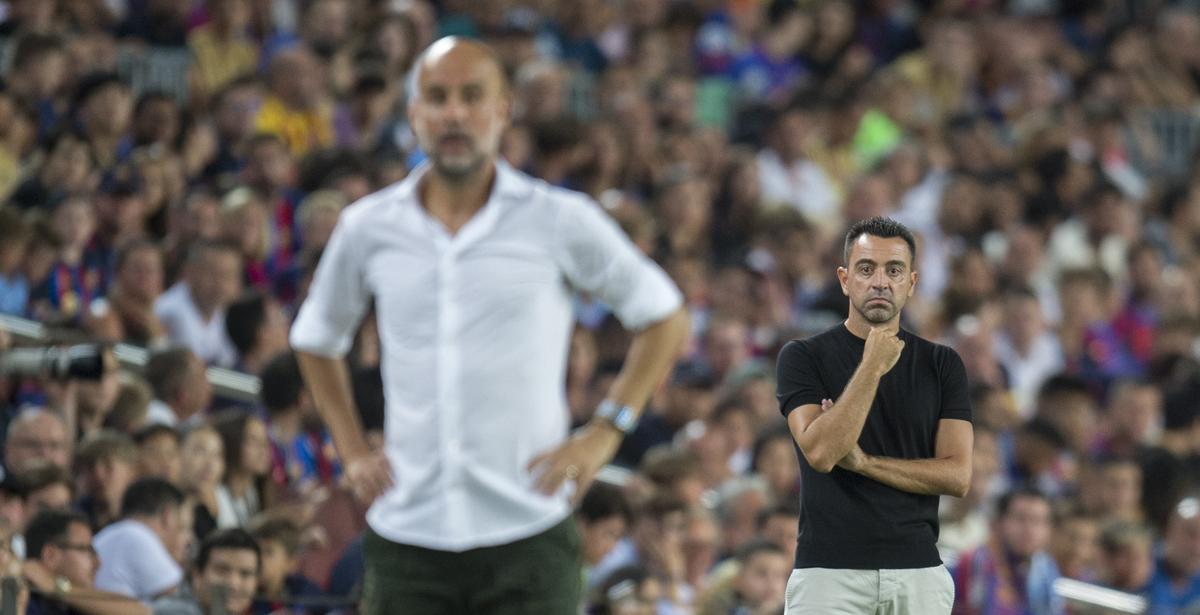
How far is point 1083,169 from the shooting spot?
47.4 ft

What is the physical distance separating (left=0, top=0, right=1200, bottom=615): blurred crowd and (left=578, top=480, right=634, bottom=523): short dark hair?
0.06 ft

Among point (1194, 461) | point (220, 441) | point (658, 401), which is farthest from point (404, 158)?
point (1194, 461)

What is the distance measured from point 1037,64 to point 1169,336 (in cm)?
380

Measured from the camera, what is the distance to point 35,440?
24.7 ft

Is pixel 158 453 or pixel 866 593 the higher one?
pixel 866 593

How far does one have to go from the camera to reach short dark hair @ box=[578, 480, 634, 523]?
859cm

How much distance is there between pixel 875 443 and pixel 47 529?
2945 millimetres

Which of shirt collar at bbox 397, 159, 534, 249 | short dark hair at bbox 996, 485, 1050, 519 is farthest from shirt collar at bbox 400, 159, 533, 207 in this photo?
short dark hair at bbox 996, 485, 1050, 519

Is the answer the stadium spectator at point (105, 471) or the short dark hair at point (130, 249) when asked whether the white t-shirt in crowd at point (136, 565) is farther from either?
the short dark hair at point (130, 249)

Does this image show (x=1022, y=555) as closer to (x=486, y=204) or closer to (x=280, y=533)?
(x=280, y=533)

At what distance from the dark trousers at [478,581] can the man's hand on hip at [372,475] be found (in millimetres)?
122

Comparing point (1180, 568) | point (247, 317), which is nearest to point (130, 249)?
point (247, 317)

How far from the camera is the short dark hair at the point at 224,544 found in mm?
6977

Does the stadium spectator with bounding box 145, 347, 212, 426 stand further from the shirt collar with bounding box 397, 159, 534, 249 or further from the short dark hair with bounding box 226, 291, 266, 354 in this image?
the shirt collar with bounding box 397, 159, 534, 249
